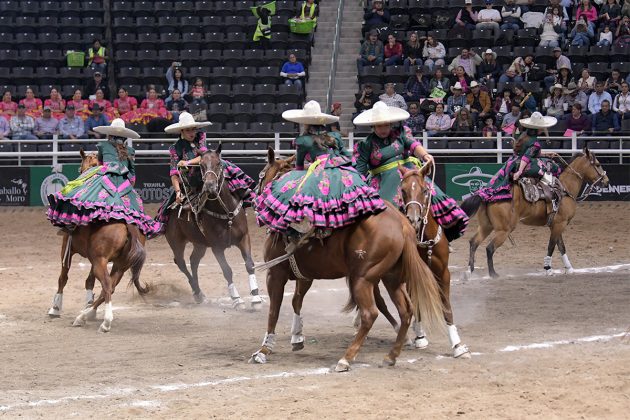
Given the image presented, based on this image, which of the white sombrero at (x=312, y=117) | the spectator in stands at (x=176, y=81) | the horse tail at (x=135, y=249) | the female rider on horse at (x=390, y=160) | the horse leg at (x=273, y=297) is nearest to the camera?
the horse leg at (x=273, y=297)

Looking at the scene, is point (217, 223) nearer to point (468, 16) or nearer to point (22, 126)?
point (22, 126)

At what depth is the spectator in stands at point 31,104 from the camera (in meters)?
24.9

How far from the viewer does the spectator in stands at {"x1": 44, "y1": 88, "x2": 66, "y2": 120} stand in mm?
24711

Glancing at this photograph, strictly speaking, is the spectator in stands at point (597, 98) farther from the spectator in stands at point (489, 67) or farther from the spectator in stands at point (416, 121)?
the spectator in stands at point (416, 121)

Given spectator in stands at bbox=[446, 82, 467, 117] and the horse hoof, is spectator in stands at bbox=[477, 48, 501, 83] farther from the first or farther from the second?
the horse hoof

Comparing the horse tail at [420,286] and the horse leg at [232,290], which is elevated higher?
the horse tail at [420,286]

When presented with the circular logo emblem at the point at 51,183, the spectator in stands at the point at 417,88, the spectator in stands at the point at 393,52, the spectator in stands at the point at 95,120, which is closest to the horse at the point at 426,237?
the circular logo emblem at the point at 51,183

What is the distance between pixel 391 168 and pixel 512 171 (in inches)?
249

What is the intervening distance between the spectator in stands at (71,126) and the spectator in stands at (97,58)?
3.25 m

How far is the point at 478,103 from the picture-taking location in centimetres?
2422

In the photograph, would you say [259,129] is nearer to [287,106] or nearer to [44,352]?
[287,106]

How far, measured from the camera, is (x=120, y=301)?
1416 centimetres

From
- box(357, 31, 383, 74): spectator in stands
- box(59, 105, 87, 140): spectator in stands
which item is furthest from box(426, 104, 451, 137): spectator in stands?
box(59, 105, 87, 140): spectator in stands

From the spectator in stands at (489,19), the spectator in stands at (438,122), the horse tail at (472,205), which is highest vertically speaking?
the spectator in stands at (489,19)
